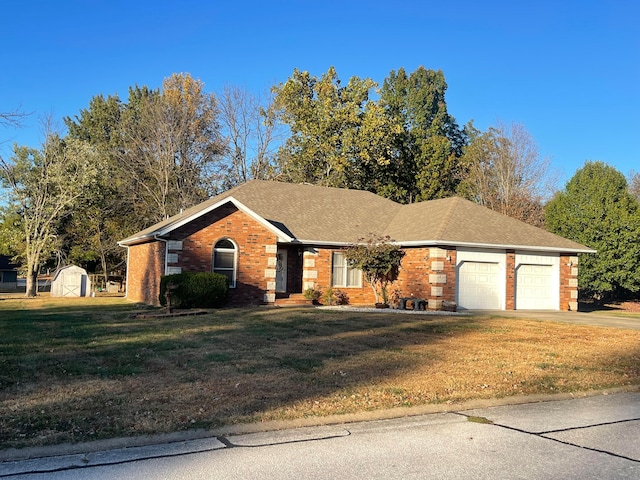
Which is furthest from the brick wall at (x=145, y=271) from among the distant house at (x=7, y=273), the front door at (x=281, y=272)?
→ the distant house at (x=7, y=273)

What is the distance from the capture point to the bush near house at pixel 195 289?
1873 cm

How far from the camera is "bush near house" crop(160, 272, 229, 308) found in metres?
18.7

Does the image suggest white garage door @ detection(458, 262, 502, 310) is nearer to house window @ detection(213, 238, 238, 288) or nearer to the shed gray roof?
the shed gray roof

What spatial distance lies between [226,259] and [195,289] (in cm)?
245

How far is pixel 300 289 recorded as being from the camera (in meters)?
23.6

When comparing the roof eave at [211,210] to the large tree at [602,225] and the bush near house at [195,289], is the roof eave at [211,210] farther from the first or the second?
the large tree at [602,225]

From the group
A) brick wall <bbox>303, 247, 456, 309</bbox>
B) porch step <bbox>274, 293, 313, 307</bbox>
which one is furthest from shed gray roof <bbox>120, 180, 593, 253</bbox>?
porch step <bbox>274, 293, 313, 307</bbox>

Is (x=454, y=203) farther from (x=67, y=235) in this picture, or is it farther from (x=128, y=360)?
(x=67, y=235)

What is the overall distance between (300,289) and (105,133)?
37.4 meters

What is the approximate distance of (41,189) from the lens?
31078mm

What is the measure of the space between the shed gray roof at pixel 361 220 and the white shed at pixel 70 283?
6.18 meters

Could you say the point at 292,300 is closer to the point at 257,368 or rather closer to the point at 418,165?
the point at 257,368

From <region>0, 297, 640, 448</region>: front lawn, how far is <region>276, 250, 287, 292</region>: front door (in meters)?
7.29

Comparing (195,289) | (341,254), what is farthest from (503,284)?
(195,289)
